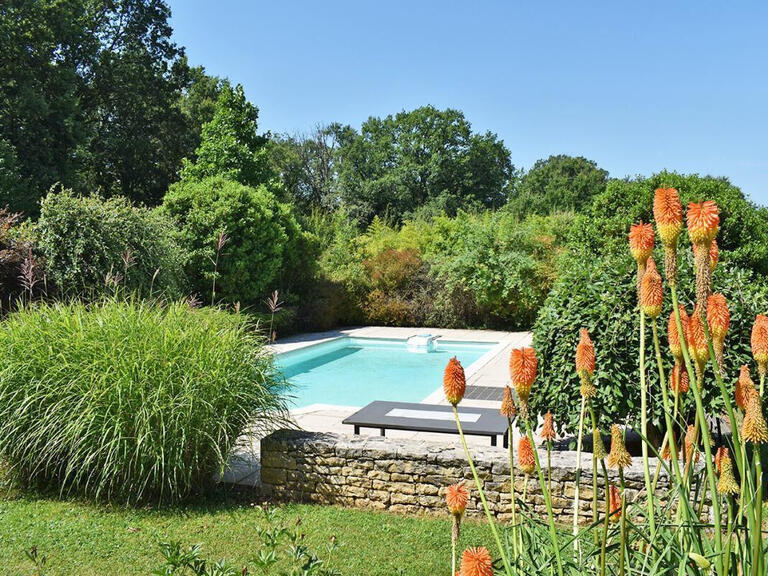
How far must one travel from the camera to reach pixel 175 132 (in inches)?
877

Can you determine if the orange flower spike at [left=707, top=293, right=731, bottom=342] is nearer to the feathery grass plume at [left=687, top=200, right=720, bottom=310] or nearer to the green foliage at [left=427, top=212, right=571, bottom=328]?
A: the feathery grass plume at [left=687, top=200, right=720, bottom=310]

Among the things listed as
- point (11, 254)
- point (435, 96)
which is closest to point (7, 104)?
point (11, 254)

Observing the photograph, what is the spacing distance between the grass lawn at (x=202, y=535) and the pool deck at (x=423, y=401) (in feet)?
1.82

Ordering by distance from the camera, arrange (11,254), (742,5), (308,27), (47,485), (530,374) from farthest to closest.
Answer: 1. (308,27)
2. (742,5)
3. (11,254)
4. (47,485)
5. (530,374)

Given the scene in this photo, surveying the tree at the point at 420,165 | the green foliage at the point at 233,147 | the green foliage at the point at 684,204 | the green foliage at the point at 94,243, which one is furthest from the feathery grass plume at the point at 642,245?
the tree at the point at 420,165

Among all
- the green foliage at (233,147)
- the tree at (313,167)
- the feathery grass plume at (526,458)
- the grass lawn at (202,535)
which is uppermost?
the tree at (313,167)

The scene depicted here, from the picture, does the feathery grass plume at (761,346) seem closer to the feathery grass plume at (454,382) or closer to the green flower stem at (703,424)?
the green flower stem at (703,424)

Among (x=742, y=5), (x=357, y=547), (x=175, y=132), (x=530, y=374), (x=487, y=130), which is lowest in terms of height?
(x=357, y=547)

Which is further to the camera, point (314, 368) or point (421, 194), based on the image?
point (421, 194)

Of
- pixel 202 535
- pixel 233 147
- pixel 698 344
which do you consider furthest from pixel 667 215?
pixel 233 147

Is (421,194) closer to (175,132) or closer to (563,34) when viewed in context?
(175,132)

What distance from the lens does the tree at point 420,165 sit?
33.9 m

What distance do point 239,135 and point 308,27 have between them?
342 centimetres

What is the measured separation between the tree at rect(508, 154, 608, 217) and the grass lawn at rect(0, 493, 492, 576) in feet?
105
